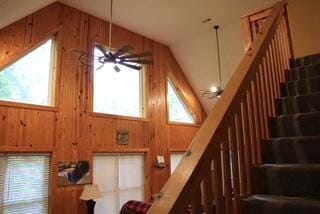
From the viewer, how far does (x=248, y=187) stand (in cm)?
189

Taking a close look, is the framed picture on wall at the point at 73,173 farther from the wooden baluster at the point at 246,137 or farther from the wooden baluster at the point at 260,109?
the wooden baluster at the point at 246,137

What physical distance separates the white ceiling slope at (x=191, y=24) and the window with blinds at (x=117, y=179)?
Result: 3.06 meters

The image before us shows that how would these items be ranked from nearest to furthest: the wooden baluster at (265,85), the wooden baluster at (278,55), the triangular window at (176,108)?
1. the wooden baluster at (265,85)
2. the wooden baluster at (278,55)
3. the triangular window at (176,108)

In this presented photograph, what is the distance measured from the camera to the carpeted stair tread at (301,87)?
112 inches

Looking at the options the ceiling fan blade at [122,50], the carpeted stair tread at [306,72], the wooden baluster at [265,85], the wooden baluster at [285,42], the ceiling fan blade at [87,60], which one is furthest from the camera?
the ceiling fan blade at [87,60]

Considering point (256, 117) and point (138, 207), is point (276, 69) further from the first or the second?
point (138, 207)

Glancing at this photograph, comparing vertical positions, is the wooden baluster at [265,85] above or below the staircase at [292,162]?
above

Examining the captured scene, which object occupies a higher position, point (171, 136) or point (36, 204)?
point (171, 136)

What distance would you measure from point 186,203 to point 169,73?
23.6 ft

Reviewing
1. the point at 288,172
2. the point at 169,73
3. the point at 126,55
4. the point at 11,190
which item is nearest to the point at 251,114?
the point at 288,172

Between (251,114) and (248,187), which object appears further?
(251,114)

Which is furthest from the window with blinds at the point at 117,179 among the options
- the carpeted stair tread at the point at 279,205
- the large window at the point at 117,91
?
the carpeted stair tread at the point at 279,205

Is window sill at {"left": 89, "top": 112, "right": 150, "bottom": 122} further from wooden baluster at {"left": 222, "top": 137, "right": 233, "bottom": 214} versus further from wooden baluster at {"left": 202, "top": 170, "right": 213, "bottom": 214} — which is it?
wooden baluster at {"left": 202, "top": 170, "right": 213, "bottom": 214}

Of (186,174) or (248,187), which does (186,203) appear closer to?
(186,174)
